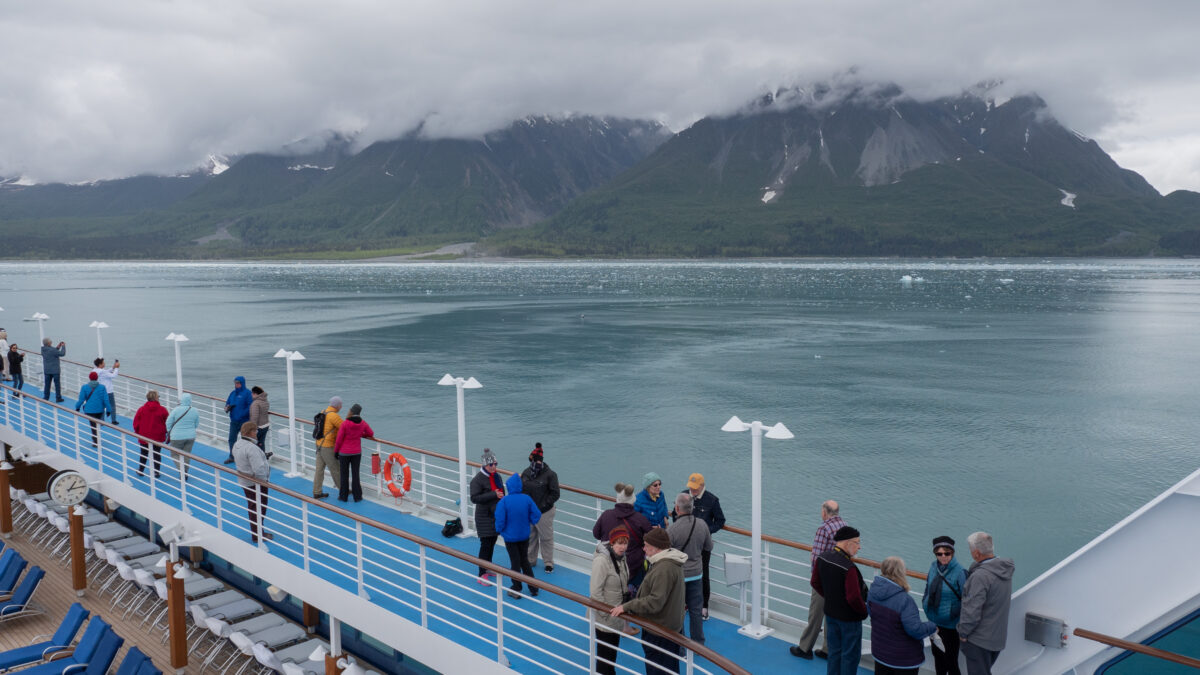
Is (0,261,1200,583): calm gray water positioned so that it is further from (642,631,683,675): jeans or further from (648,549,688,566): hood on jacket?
(648,549,688,566): hood on jacket

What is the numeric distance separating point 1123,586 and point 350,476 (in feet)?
30.6

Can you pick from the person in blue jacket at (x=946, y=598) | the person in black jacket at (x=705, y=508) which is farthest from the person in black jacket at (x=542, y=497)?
the person in blue jacket at (x=946, y=598)

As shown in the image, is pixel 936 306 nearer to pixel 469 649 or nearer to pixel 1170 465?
pixel 1170 465

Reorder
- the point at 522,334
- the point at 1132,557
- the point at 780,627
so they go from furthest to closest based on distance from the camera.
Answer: the point at 522,334, the point at 780,627, the point at 1132,557

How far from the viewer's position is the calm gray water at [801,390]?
74.2 feet

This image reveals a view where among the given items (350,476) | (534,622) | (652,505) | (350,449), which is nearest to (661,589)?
(652,505)

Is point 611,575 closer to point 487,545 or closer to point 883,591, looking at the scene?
point 883,591

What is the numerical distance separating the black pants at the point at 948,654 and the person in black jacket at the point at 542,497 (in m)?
3.73

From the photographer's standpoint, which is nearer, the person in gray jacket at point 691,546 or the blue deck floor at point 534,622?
the person in gray jacket at point 691,546

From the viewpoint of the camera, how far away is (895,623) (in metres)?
5.72

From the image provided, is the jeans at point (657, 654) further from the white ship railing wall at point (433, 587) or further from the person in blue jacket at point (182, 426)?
the person in blue jacket at point (182, 426)

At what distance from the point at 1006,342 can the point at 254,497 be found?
53554 mm

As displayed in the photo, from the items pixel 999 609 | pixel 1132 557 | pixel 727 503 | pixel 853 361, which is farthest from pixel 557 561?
pixel 853 361

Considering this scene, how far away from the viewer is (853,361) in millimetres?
45188
